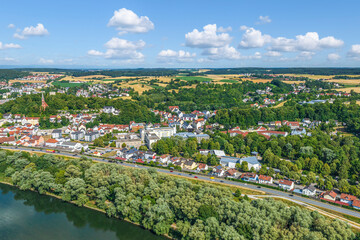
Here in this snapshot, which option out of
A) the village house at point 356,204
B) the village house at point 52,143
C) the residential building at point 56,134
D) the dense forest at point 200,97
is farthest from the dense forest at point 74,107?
the village house at point 356,204

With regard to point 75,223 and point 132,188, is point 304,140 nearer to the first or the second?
point 132,188

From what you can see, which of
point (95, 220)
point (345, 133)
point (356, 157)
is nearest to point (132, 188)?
point (95, 220)

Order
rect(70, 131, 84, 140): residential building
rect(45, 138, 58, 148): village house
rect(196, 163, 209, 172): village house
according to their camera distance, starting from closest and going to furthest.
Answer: rect(196, 163, 209, 172): village house < rect(45, 138, 58, 148): village house < rect(70, 131, 84, 140): residential building

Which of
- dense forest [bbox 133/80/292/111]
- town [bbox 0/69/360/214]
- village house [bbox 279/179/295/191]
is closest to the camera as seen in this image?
village house [bbox 279/179/295/191]

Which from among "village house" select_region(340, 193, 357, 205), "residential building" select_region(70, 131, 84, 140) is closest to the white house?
"village house" select_region(340, 193, 357, 205)

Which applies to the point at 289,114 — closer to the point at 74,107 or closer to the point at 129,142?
the point at 129,142

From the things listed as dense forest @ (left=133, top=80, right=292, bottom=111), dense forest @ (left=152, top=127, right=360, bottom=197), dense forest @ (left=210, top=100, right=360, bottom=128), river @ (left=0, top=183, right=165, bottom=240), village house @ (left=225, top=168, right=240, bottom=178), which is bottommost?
river @ (left=0, top=183, right=165, bottom=240)

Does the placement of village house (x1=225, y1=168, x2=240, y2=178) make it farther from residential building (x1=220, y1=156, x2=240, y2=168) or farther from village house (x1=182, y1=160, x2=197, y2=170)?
village house (x1=182, y1=160, x2=197, y2=170)

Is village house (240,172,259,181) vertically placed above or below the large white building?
below
